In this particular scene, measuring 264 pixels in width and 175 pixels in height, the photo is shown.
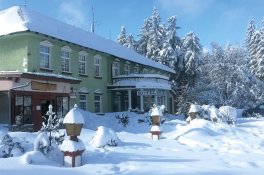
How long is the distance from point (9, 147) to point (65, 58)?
17.1 metres

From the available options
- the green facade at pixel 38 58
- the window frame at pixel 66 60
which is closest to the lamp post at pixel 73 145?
the green facade at pixel 38 58

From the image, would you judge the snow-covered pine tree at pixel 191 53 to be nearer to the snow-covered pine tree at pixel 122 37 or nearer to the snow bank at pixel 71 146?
the snow-covered pine tree at pixel 122 37

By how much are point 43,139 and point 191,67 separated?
123ft

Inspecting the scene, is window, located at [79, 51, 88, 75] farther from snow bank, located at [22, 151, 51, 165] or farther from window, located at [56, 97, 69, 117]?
snow bank, located at [22, 151, 51, 165]

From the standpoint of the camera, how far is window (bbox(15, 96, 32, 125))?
20.3 m

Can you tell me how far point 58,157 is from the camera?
10.9m

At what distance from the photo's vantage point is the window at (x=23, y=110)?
20.3m

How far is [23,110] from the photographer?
Result: 20.5 metres

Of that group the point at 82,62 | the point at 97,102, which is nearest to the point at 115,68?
the point at 97,102

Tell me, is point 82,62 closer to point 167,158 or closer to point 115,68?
point 115,68

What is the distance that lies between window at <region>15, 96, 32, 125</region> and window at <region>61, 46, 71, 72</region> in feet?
21.9

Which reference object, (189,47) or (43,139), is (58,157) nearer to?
(43,139)

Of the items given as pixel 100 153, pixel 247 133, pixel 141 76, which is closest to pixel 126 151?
pixel 100 153

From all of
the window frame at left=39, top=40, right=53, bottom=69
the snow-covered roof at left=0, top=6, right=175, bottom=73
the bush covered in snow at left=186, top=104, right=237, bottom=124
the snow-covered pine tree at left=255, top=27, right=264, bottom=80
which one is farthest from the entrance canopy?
the snow-covered pine tree at left=255, top=27, right=264, bottom=80
